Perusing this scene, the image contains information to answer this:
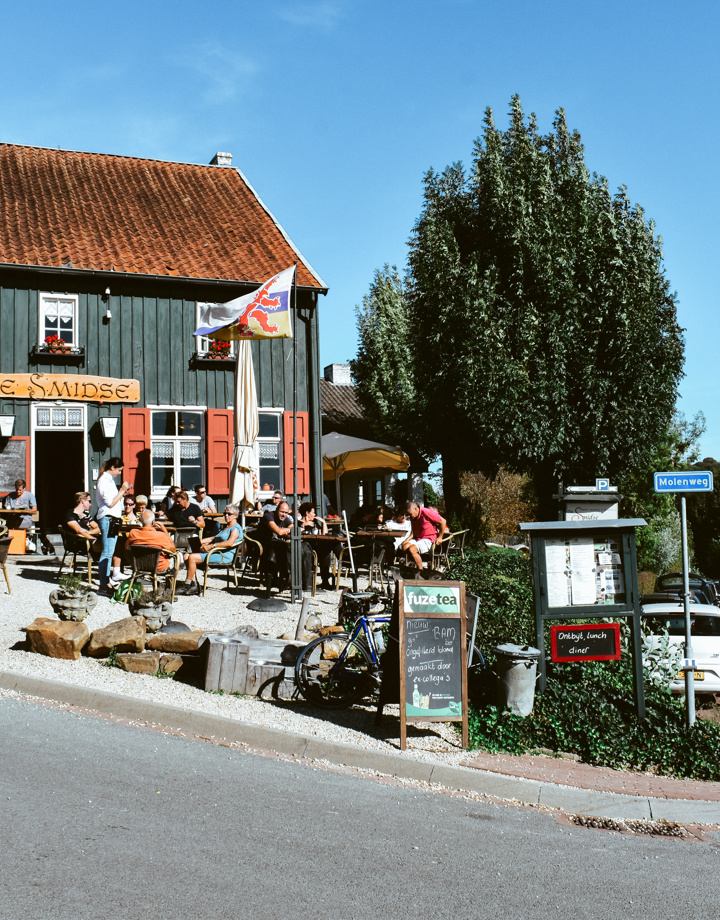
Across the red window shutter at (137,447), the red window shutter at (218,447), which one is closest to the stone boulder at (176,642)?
the red window shutter at (137,447)

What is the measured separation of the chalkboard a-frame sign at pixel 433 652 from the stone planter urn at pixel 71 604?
4.17 meters

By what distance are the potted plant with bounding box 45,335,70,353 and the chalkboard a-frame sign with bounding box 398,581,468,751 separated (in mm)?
12738

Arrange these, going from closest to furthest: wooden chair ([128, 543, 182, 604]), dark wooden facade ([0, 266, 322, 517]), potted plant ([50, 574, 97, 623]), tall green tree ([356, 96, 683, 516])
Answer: potted plant ([50, 574, 97, 623]) < wooden chair ([128, 543, 182, 604]) < dark wooden facade ([0, 266, 322, 517]) < tall green tree ([356, 96, 683, 516])

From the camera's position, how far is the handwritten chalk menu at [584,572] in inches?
318

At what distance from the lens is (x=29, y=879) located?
432 centimetres

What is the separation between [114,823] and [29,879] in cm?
87

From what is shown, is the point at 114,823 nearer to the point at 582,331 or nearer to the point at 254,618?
the point at 254,618

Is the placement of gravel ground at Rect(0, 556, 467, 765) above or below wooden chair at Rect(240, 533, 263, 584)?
below

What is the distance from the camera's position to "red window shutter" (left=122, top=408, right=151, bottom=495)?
60.7 feet

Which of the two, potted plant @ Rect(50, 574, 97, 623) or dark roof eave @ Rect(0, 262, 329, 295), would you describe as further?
dark roof eave @ Rect(0, 262, 329, 295)

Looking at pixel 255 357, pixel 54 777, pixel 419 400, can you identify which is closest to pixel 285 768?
pixel 54 777

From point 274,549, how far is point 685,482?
6.20m

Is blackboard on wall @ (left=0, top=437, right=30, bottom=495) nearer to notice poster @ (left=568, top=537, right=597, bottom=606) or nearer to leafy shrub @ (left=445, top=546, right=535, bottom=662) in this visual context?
leafy shrub @ (left=445, top=546, right=535, bottom=662)

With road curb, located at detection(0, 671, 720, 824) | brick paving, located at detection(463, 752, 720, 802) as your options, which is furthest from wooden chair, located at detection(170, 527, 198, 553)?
brick paving, located at detection(463, 752, 720, 802)
